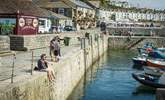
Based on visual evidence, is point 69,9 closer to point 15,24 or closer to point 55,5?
point 55,5

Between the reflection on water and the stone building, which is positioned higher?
the stone building

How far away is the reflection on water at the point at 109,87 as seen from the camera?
3253cm

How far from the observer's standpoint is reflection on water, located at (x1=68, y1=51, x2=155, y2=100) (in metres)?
32.5

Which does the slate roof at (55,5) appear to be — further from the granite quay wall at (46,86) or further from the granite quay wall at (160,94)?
the granite quay wall at (160,94)

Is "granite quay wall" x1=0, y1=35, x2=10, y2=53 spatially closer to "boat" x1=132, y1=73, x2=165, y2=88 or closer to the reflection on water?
the reflection on water

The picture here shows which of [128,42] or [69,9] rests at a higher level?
[69,9]

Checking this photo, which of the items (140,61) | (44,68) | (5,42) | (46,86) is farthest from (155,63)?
(46,86)

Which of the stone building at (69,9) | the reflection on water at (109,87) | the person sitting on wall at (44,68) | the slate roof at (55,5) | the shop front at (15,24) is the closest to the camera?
the person sitting on wall at (44,68)

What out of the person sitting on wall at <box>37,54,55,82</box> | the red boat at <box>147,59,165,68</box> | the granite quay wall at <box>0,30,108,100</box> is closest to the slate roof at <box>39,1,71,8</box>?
the red boat at <box>147,59,165,68</box>

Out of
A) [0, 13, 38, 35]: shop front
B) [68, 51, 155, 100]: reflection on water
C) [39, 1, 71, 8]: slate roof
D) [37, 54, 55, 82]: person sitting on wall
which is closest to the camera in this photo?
[37, 54, 55, 82]: person sitting on wall

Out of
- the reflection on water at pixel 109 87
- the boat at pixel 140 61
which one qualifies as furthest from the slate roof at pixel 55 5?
the reflection on water at pixel 109 87

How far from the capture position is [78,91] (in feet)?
109

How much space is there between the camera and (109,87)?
37.1 metres

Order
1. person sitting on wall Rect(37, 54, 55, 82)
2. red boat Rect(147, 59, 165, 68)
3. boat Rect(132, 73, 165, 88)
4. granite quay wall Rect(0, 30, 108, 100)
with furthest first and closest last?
red boat Rect(147, 59, 165, 68)
boat Rect(132, 73, 165, 88)
person sitting on wall Rect(37, 54, 55, 82)
granite quay wall Rect(0, 30, 108, 100)
